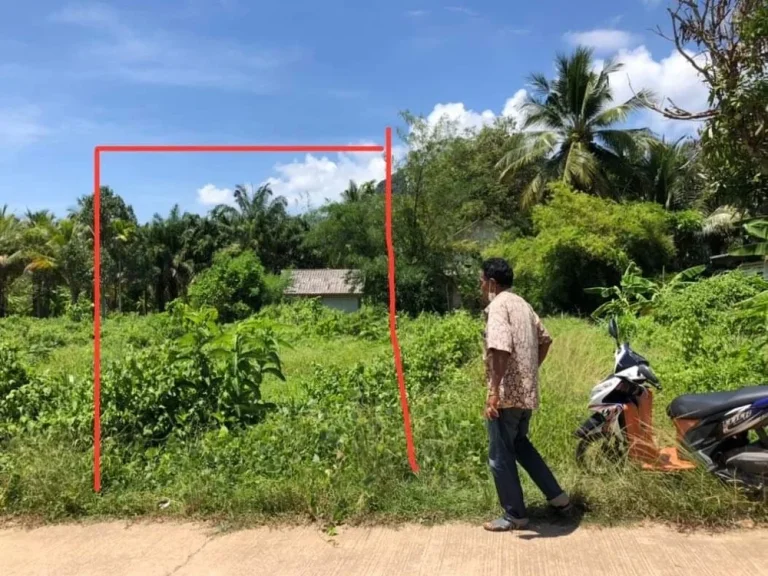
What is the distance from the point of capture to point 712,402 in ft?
14.1

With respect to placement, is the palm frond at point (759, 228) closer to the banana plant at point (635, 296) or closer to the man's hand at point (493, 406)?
the banana plant at point (635, 296)

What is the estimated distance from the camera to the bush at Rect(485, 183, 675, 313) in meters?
22.0

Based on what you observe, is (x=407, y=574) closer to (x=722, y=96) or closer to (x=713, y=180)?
(x=722, y=96)

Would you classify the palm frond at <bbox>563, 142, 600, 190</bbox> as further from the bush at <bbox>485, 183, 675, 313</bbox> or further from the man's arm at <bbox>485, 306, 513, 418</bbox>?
the man's arm at <bbox>485, 306, 513, 418</bbox>

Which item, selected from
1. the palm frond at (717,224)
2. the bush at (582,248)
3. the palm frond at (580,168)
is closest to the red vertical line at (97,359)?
the bush at (582,248)

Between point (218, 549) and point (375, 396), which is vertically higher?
point (375, 396)

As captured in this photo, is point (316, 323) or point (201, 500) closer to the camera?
point (201, 500)

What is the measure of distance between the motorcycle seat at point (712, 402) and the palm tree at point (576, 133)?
2292 cm

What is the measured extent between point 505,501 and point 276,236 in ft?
135

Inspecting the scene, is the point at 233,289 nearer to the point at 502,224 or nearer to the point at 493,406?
the point at 502,224

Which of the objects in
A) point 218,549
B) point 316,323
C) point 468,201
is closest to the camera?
point 218,549

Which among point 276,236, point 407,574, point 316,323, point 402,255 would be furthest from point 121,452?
point 276,236

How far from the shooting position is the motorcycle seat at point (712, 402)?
415 cm

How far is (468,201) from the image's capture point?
1070 inches
